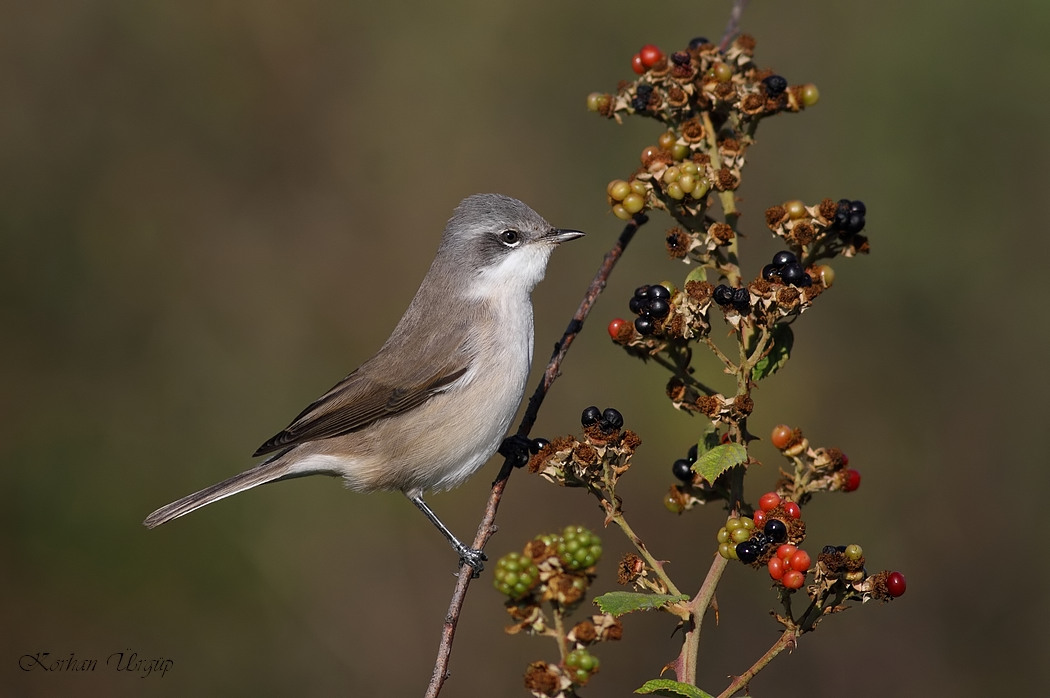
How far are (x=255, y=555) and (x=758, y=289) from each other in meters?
4.32

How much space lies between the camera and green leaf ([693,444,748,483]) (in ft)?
8.27

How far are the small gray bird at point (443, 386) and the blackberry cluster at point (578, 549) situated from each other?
5.99ft

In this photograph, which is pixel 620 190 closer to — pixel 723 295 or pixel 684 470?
pixel 723 295

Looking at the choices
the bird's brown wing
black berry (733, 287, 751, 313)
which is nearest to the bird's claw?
the bird's brown wing

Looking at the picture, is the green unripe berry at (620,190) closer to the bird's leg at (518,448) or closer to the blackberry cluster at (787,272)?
the blackberry cluster at (787,272)

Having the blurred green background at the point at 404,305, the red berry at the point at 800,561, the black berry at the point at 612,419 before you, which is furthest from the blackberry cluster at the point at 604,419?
the blurred green background at the point at 404,305

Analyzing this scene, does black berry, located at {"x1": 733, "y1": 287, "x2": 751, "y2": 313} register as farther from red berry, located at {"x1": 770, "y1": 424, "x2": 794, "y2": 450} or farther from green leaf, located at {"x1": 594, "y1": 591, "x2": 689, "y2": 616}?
green leaf, located at {"x1": 594, "y1": 591, "x2": 689, "y2": 616}

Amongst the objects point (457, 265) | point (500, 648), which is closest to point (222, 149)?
point (457, 265)

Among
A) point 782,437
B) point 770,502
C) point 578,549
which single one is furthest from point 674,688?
point 782,437

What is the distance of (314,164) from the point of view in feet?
23.2

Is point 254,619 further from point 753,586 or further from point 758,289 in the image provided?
point 758,289

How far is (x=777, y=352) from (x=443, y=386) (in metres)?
2.49

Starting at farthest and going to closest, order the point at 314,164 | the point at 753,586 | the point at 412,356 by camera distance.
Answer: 1. the point at 314,164
2. the point at 753,586
3. the point at 412,356

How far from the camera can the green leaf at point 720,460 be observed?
252 centimetres
